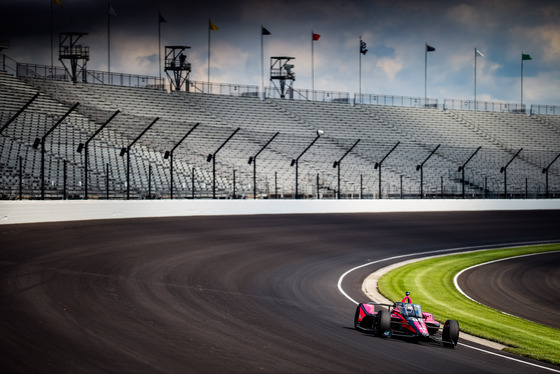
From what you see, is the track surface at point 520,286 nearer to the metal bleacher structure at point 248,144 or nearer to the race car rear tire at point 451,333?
the race car rear tire at point 451,333

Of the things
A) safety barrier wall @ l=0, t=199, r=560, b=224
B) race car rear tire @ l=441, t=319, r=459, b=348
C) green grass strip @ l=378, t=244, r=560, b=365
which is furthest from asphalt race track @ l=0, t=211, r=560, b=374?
safety barrier wall @ l=0, t=199, r=560, b=224

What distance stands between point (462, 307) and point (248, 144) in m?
32.6

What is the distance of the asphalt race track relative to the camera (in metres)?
Answer: 8.84

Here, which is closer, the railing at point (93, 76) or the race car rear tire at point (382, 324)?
the race car rear tire at point (382, 324)

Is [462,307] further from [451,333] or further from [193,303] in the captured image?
[193,303]

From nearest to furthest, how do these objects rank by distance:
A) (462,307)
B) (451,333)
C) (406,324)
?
(451,333) < (406,324) < (462,307)

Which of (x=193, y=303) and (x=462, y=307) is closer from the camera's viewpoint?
(x=193, y=303)

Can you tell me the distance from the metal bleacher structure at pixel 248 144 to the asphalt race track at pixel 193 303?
9.31 m

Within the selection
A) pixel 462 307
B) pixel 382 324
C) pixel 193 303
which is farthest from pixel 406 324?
pixel 462 307

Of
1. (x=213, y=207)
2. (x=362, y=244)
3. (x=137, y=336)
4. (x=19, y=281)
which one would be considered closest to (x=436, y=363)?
(x=137, y=336)

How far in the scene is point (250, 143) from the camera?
154 feet

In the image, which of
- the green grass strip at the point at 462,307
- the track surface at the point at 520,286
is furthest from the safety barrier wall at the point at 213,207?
the track surface at the point at 520,286

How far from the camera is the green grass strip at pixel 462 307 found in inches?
459

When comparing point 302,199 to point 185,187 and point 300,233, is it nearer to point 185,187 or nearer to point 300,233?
Result: point 185,187
